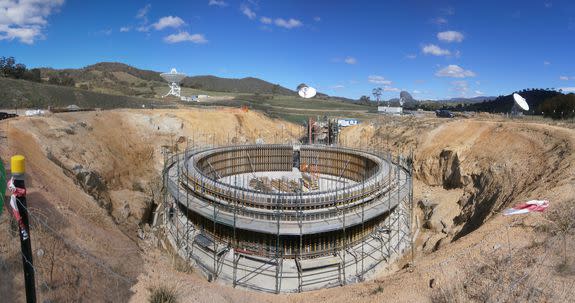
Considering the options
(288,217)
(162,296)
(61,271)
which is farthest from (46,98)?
(162,296)

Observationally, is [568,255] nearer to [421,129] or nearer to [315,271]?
[315,271]

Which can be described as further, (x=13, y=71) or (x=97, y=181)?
(x=13, y=71)

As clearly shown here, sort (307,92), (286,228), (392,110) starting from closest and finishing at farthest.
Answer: (286,228) → (307,92) → (392,110)

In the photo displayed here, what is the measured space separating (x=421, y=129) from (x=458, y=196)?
40.7ft

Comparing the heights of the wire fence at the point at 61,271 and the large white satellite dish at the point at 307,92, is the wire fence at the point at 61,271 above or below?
below

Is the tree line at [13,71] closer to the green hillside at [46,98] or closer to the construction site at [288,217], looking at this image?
the green hillside at [46,98]

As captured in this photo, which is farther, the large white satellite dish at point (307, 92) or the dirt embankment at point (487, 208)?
the large white satellite dish at point (307, 92)

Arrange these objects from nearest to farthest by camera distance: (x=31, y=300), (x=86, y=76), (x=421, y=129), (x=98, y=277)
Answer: (x=31, y=300) → (x=98, y=277) → (x=421, y=129) → (x=86, y=76)

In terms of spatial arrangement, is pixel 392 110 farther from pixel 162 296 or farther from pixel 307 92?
pixel 162 296

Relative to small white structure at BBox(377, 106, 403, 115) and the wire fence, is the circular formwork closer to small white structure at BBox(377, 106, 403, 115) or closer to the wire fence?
the wire fence

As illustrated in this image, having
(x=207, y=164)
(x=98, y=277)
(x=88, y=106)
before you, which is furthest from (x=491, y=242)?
(x=88, y=106)

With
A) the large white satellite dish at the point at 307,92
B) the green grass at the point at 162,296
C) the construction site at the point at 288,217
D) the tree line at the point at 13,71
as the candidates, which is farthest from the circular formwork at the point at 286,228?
the tree line at the point at 13,71

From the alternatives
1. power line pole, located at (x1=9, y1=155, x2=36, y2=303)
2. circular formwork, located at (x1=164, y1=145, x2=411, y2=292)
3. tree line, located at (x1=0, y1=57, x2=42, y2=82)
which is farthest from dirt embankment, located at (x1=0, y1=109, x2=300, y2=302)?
tree line, located at (x1=0, y1=57, x2=42, y2=82)

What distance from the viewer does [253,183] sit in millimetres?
28781
